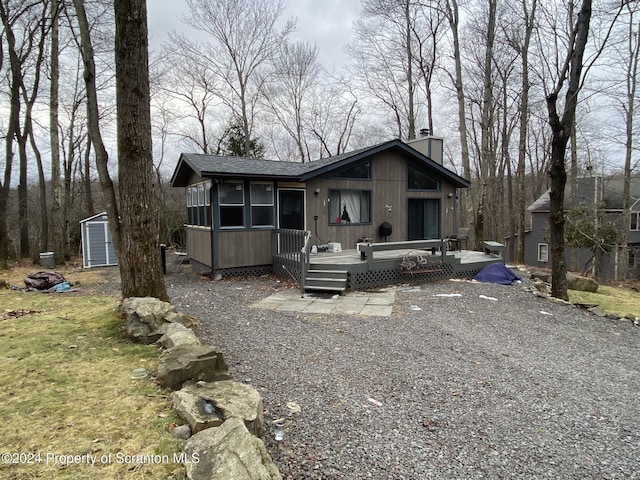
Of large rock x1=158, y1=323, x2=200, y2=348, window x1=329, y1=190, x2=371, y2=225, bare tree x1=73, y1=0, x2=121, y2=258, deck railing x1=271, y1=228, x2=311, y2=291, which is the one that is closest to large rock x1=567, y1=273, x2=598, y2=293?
window x1=329, y1=190, x2=371, y2=225

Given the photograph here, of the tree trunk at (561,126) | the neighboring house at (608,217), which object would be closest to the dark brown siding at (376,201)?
the tree trunk at (561,126)

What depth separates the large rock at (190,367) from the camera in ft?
10.4

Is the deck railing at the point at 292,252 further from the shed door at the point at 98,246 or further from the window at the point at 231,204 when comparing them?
the shed door at the point at 98,246

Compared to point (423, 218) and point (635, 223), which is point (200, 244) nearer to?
point (423, 218)

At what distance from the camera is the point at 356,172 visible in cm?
1147

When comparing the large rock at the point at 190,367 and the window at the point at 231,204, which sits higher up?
the window at the point at 231,204

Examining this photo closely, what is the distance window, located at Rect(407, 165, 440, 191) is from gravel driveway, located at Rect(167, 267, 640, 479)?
20.6 ft

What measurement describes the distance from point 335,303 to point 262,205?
4.27m

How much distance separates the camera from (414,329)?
5.74 meters

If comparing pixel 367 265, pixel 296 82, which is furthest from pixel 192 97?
pixel 367 265

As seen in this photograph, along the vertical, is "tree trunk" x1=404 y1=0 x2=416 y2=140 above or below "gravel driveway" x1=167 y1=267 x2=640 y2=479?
above

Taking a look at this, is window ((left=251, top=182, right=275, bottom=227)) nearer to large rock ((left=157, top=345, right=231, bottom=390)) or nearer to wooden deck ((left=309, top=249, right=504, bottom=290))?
wooden deck ((left=309, top=249, right=504, bottom=290))

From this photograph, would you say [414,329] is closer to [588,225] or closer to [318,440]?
[318,440]

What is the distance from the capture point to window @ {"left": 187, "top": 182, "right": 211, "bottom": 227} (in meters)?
10.4
